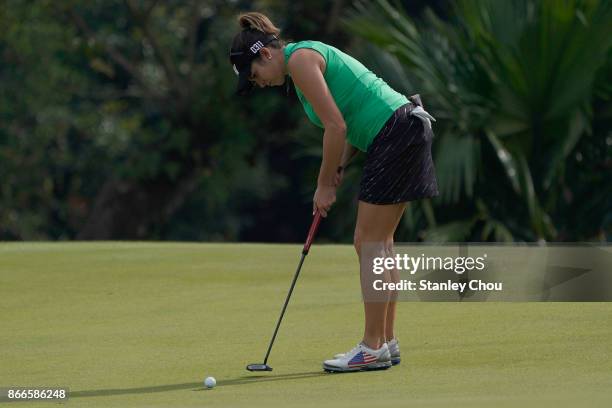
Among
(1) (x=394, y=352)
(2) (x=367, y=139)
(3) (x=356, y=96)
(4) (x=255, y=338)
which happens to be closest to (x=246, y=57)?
(3) (x=356, y=96)

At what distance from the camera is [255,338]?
24.5 feet

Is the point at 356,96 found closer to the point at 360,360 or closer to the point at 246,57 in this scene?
the point at 246,57

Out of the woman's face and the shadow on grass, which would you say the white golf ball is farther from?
Answer: the woman's face

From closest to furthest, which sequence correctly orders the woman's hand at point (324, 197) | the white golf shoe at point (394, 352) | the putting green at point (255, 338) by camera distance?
the putting green at point (255, 338)
the woman's hand at point (324, 197)
the white golf shoe at point (394, 352)

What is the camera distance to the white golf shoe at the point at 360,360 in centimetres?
634

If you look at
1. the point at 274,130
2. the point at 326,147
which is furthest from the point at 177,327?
the point at 274,130

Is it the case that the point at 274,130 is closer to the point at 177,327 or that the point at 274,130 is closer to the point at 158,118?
the point at 158,118

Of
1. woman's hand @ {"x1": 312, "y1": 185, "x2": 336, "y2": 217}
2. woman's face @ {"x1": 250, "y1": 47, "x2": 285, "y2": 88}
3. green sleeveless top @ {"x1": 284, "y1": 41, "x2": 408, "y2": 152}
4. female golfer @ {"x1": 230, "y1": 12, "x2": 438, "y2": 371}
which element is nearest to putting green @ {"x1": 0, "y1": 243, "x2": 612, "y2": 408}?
female golfer @ {"x1": 230, "y1": 12, "x2": 438, "y2": 371}

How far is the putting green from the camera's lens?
569 centimetres

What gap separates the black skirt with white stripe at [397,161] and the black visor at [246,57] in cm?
65

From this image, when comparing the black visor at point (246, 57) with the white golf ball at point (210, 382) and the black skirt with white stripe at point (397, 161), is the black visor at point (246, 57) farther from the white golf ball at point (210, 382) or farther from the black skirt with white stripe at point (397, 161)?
the white golf ball at point (210, 382)

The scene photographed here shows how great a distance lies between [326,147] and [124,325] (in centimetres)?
245

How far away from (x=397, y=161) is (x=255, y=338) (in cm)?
161

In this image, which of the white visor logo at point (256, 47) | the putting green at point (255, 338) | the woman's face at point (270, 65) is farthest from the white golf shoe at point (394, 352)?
the white visor logo at point (256, 47)
